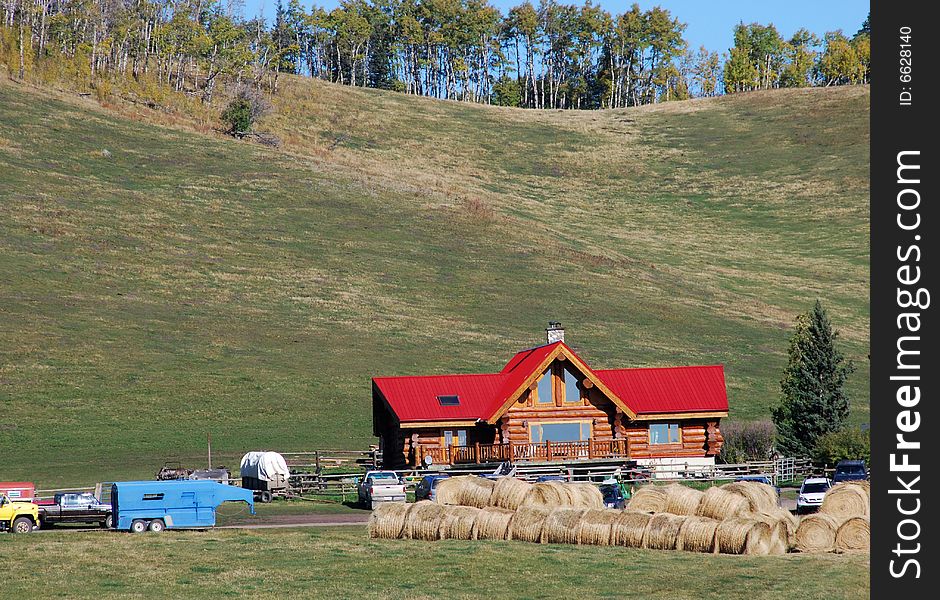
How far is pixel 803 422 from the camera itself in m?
66.8

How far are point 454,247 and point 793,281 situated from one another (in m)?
32.9

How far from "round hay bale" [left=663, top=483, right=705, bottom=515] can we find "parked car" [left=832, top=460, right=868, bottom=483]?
56.5 ft

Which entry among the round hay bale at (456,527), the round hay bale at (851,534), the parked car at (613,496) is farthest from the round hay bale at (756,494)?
the round hay bale at (456,527)

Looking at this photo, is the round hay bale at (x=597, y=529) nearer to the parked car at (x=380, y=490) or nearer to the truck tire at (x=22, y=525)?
the parked car at (x=380, y=490)

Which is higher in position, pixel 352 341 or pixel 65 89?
pixel 65 89

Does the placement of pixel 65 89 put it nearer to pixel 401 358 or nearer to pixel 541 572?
pixel 401 358

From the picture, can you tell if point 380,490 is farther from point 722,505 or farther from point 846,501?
point 846,501

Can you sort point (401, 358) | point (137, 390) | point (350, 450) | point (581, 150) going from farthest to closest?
point (581, 150) → point (401, 358) → point (137, 390) → point (350, 450)

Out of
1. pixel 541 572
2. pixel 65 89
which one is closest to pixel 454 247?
pixel 65 89

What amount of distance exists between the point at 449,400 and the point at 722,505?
28.1 metres

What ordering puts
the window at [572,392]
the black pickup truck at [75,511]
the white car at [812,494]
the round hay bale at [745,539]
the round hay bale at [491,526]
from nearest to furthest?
the round hay bale at [745,539] → the round hay bale at [491,526] → the black pickup truck at [75,511] → the white car at [812,494] → the window at [572,392]

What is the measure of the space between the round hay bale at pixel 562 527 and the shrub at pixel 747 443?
3382cm

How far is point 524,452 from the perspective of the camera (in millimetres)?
61094

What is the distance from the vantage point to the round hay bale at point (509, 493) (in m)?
39.7
